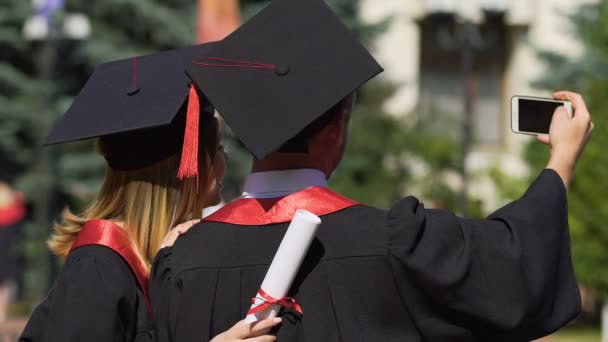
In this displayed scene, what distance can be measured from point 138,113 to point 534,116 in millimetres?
1244

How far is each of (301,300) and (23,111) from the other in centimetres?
1691

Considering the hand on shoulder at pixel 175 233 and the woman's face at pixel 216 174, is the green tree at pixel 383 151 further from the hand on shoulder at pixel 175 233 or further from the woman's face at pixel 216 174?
the hand on shoulder at pixel 175 233

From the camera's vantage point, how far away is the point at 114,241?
11.2 ft

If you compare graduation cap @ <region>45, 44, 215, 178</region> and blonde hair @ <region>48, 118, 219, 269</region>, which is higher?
graduation cap @ <region>45, 44, 215, 178</region>

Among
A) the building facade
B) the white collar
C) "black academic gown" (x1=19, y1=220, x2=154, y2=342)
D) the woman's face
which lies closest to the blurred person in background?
the woman's face

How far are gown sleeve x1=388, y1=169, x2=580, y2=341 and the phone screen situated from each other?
0.71ft

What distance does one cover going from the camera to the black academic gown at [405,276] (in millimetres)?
2793

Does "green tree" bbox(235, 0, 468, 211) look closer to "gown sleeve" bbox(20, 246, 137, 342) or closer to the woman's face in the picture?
the woman's face

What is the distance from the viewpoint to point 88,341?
3.15 m

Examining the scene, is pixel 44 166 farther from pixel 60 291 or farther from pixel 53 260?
pixel 60 291

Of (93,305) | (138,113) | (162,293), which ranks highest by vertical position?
(138,113)

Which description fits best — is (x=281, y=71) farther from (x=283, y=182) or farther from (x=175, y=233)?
(x=175, y=233)

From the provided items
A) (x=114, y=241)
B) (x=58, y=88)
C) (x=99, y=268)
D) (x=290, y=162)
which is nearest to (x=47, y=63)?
(x=58, y=88)

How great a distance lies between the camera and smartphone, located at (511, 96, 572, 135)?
3014 millimetres
